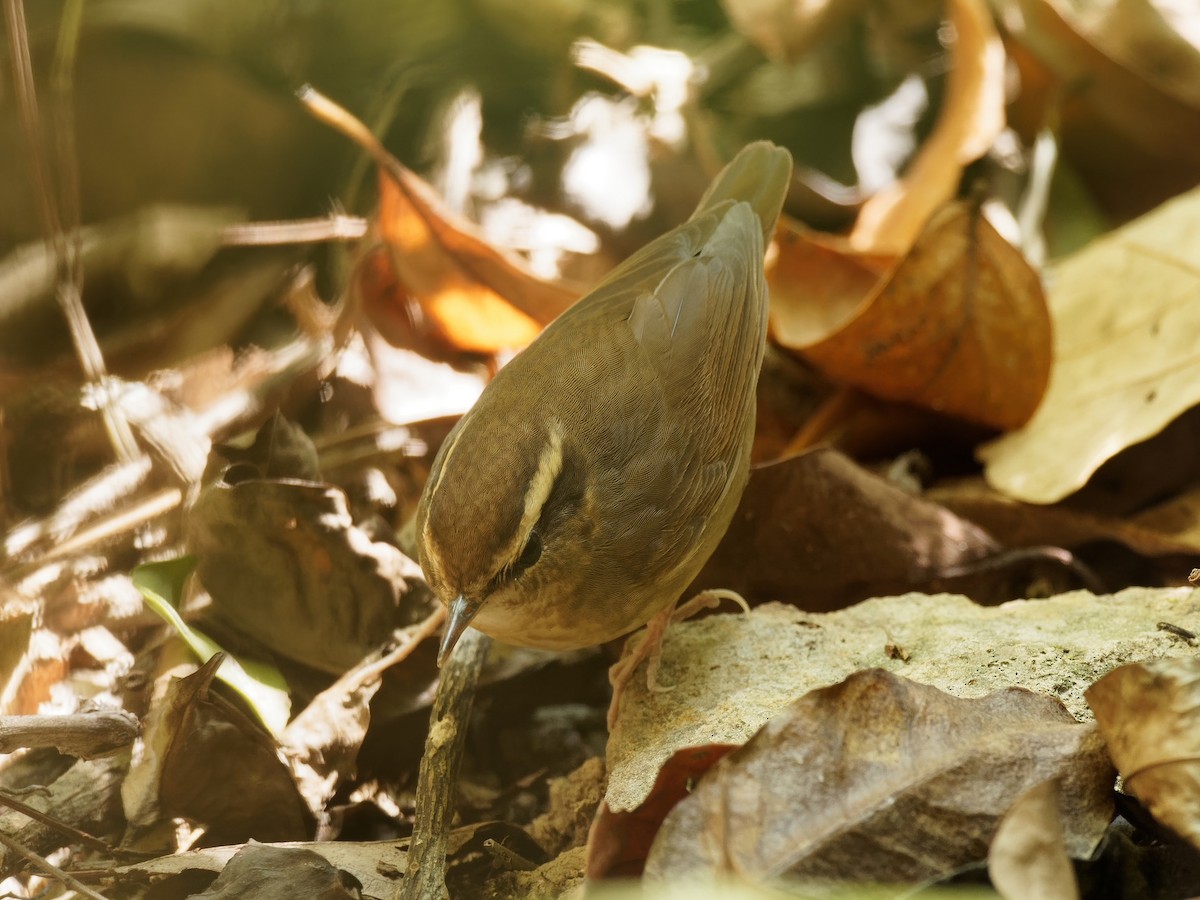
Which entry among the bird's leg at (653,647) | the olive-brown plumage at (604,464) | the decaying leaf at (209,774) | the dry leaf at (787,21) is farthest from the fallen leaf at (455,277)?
the decaying leaf at (209,774)

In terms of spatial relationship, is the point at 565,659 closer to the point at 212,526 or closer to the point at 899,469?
the point at 212,526

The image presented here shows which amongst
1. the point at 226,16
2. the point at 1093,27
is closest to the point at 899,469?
the point at 1093,27

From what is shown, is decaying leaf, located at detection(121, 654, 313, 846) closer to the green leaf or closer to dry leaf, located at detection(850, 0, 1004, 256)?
the green leaf

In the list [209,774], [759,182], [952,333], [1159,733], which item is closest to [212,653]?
[209,774]

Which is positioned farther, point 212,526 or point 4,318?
point 4,318

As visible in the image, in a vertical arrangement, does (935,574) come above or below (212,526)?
below

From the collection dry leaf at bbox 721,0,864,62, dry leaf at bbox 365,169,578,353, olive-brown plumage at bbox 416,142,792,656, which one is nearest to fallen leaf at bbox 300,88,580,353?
dry leaf at bbox 365,169,578,353

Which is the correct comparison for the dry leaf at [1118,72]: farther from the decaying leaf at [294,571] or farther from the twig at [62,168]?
the twig at [62,168]
